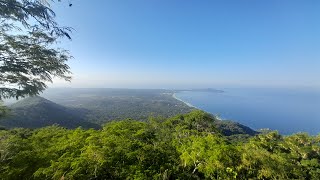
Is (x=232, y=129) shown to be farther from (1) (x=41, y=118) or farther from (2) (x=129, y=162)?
(1) (x=41, y=118)

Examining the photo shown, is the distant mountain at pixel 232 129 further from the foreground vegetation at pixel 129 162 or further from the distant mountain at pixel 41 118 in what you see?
the foreground vegetation at pixel 129 162

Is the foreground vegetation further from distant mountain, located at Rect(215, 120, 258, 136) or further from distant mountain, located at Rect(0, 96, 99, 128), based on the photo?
distant mountain, located at Rect(0, 96, 99, 128)

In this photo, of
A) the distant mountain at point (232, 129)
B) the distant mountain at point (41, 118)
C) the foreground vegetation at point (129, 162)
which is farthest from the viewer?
the distant mountain at point (41, 118)

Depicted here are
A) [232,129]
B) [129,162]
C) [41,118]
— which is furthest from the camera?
[41,118]

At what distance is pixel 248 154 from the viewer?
6488 mm

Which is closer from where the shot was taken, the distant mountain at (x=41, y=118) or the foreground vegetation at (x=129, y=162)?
the foreground vegetation at (x=129, y=162)

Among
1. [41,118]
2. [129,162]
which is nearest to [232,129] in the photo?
[129,162]

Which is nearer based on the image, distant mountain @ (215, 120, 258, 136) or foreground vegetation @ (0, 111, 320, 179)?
foreground vegetation @ (0, 111, 320, 179)

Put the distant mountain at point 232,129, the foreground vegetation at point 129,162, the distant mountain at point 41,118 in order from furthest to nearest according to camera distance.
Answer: the distant mountain at point 41,118
the distant mountain at point 232,129
the foreground vegetation at point 129,162

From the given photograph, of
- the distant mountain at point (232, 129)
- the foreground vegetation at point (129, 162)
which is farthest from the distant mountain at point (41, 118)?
the foreground vegetation at point (129, 162)

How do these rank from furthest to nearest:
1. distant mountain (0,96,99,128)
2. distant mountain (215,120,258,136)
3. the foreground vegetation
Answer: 1. distant mountain (0,96,99,128)
2. distant mountain (215,120,258,136)
3. the foreground vegetation

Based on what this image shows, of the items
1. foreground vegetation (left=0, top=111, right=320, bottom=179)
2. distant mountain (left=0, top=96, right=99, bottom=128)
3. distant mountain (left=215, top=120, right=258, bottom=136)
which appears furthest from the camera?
distant mountain (left=0, top=96, right=99, bottom=128)

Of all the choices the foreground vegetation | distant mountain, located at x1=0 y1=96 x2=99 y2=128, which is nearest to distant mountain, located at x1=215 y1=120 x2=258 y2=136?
distant mountain, located at x1=0 y1=96 x2=99 y2=128

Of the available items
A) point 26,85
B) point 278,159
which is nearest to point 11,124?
point 26,85
